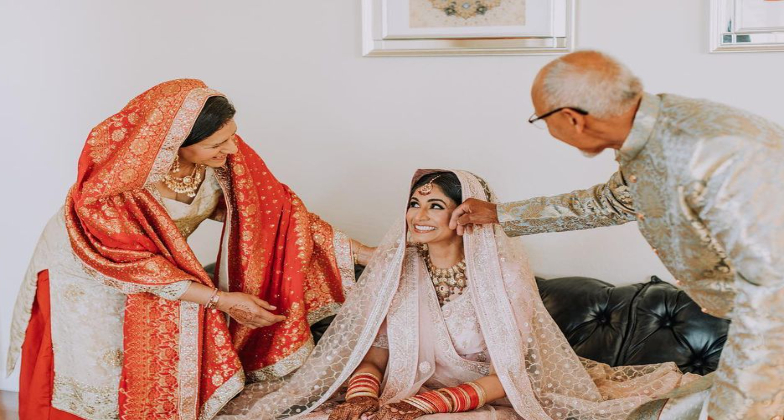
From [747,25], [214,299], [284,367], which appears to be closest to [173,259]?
[214,299]

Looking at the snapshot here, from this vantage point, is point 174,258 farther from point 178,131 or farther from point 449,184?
point 449,184

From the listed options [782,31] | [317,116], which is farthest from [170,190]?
[782,31]

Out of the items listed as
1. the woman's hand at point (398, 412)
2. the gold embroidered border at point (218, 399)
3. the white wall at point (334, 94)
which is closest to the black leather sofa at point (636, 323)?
the white wall at point (334, 94)

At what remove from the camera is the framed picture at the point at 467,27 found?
11.1 feet

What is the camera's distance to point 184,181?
306 cm

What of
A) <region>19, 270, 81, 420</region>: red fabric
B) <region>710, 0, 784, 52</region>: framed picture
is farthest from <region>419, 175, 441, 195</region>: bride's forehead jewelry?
<region>19, 270, 81, 420</region>: red fabric

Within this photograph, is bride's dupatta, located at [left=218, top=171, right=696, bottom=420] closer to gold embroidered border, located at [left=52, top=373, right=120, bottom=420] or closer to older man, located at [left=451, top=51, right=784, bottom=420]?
gold embroidered border, located at [left=52, top=373, right=120, bottom=420]

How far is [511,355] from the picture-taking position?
2717 mm

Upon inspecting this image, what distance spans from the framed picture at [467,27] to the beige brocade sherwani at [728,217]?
5.27 feet

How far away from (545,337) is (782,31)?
5.03 feet

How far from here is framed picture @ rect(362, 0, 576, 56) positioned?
3396mm

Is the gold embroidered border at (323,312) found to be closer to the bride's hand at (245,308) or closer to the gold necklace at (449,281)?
the bride's hand at (245,308)

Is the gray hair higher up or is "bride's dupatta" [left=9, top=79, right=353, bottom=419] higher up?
the gray hair

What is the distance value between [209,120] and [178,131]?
118 mm
